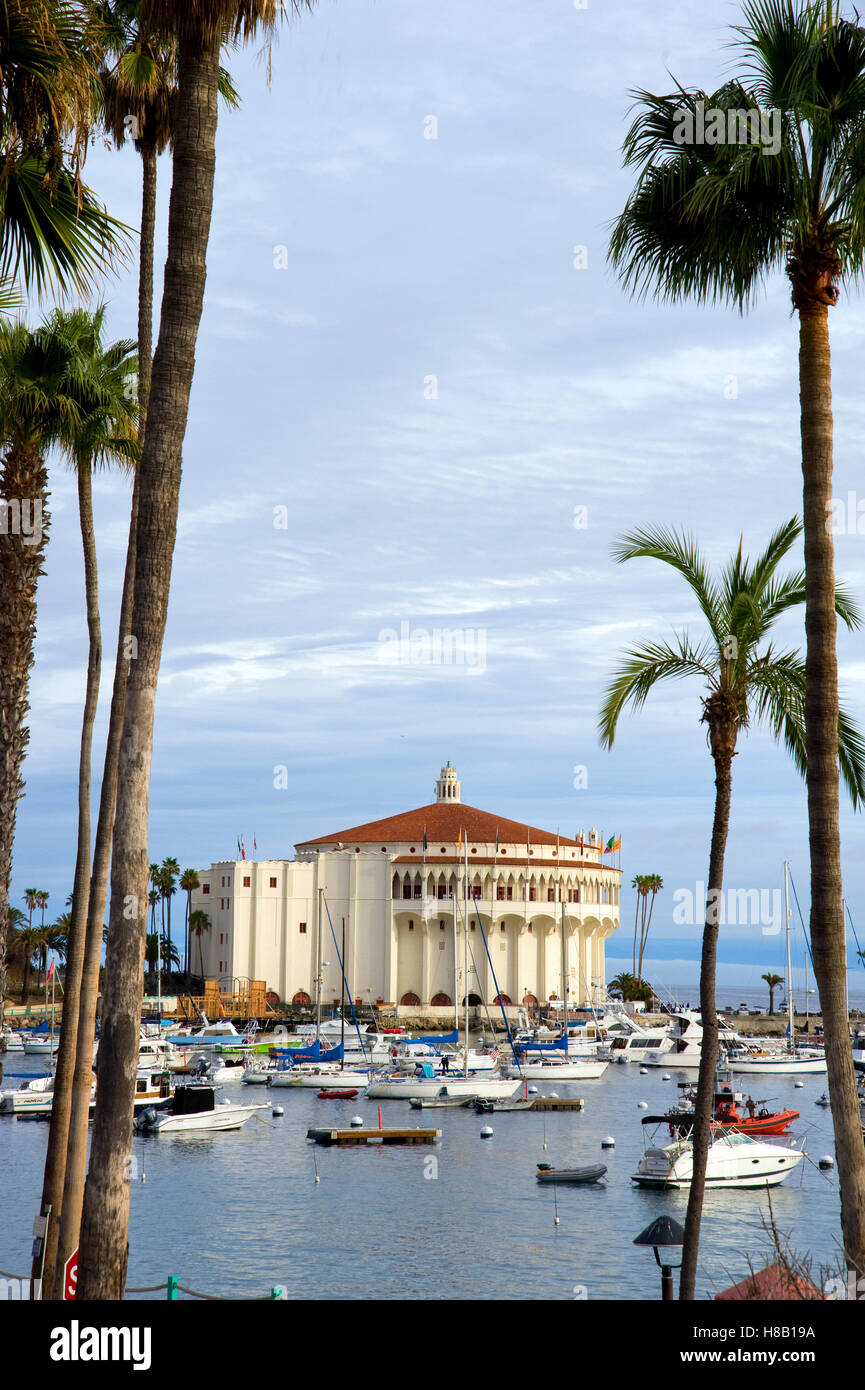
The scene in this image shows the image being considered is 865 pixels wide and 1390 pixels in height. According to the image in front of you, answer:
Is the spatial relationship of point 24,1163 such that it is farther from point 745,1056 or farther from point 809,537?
point 745,1056

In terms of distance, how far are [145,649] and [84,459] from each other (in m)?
11.5

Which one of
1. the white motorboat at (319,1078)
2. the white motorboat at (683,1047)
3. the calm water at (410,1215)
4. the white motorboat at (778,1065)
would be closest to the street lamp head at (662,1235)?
the calm water at (410,1215)

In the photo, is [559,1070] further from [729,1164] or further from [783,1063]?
[729,1164]

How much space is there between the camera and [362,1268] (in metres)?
35.2

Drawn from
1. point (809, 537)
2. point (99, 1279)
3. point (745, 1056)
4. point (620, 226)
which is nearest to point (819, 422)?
point (809, 537)

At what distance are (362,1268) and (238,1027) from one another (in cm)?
7801

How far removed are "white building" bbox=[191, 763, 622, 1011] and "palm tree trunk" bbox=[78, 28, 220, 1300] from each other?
108248 mm

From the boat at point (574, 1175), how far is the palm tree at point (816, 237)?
39084mm

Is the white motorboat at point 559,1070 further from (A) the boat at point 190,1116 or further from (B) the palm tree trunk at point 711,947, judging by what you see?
(B) the palm tree trunk at point 711,947

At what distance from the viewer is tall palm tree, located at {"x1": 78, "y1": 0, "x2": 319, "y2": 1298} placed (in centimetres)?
873

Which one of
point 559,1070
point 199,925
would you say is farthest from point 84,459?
point 199,925

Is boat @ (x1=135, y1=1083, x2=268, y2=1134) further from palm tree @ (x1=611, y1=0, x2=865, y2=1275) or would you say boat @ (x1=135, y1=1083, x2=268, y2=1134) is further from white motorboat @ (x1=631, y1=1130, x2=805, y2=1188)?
palm tree @ (x1=611, y1=0, x2=865, y2=1275)

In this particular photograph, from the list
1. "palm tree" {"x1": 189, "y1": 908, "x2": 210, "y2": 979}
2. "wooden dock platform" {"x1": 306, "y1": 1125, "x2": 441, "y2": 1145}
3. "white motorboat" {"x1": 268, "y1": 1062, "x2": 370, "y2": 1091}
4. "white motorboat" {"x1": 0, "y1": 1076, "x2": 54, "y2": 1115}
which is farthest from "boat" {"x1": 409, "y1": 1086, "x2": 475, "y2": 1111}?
A: "palm tree" {"x1": 189, "y1": 908, "x2": 210, "y2": 979}

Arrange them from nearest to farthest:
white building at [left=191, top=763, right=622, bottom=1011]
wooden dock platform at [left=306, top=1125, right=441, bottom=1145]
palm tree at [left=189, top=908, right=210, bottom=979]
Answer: wooden dock platform at [left=306, top=1125, right=441, bottom=1145] < white building at [left=191, top=763, right=622, bottom=1011] < palm tree at [left=189, top=908, right=210, bottom=979]
